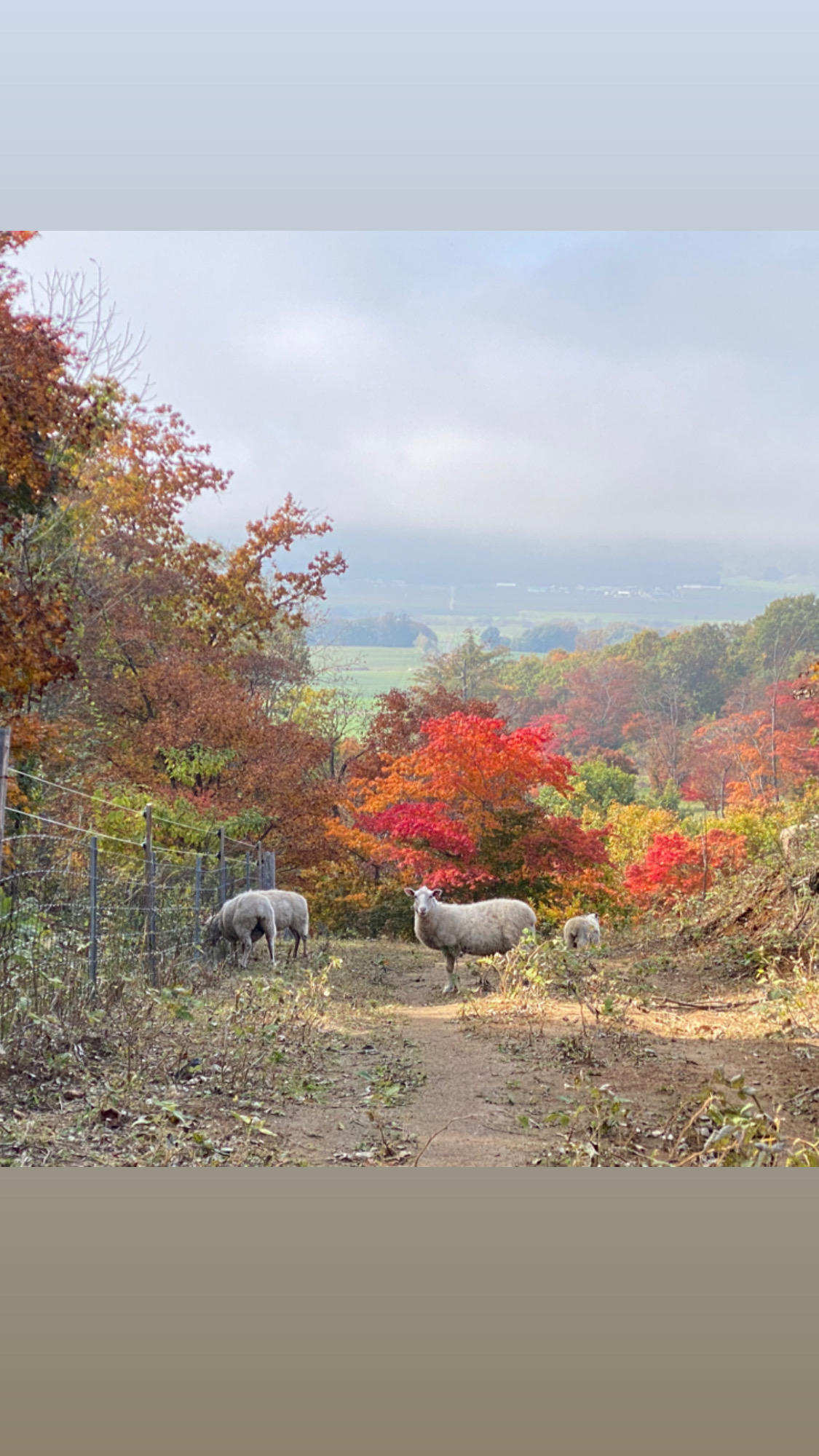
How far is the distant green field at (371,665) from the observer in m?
13.3

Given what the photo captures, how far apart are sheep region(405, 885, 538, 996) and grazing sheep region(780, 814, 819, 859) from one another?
1.92m

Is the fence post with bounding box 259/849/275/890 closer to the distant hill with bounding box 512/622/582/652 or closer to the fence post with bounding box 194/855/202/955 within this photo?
the fence post with bounding box 194/855/202/955

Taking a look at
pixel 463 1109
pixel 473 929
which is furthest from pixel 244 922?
pixel 463 1109

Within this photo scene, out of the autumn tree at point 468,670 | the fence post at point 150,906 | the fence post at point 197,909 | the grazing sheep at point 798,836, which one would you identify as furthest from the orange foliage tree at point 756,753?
the fence post at point 150,906

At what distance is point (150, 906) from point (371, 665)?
7.70 metres

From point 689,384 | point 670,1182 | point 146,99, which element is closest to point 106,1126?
point 670,1182

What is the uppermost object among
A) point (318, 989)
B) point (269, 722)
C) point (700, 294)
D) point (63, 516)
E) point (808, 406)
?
point (700, 294)

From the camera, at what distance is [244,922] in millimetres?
7570

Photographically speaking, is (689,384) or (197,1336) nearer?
(197,1336)

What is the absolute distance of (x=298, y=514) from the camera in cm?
1183

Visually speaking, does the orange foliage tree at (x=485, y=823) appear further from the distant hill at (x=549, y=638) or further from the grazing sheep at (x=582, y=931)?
the distant hill at (x=549, y=638)

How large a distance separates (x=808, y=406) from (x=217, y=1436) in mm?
7468

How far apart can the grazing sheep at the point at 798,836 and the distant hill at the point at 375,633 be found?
190 inches

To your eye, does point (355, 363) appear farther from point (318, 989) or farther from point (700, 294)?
point (318, 989)
